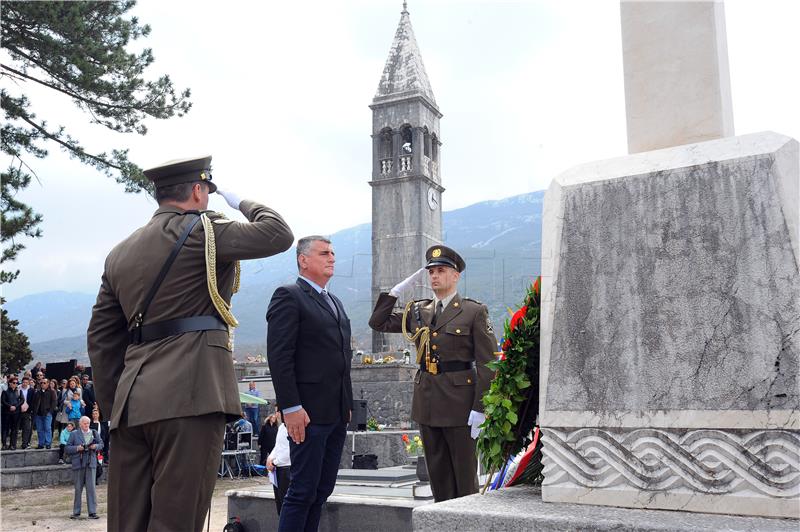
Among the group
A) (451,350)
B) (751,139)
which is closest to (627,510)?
(751,139)

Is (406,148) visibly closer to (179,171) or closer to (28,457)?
(28,457)

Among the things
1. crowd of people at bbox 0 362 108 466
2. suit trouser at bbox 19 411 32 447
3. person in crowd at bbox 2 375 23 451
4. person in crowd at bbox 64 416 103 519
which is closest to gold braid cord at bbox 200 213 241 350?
person in crowd at bbox 64 416 103 519

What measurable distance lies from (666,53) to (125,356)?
249cm

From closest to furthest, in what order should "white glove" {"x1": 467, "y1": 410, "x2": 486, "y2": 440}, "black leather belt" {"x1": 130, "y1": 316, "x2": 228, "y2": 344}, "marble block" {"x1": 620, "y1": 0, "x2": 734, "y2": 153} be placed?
"marble block" {"x1": 620, "y1": 0, "x2": 734, "y2": 153} < "black leather belt" {"x1": 130, "y1": 316, "x2": 228, "y2": 344} < "white glove" {"x1": 467, "y1": 410, "x2": 486, "y2": 440}

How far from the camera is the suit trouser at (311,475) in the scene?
3844 millimetres

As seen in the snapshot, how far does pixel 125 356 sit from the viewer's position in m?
3.03

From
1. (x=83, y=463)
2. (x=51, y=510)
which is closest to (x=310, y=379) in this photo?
(x=83, y=463)

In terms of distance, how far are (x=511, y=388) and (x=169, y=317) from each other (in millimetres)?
1394

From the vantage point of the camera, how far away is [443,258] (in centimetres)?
497

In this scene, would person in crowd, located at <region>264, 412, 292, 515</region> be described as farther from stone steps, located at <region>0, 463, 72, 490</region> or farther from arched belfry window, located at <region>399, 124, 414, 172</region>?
arched belfry window, located at <region>399, 124, 414, 172</region>

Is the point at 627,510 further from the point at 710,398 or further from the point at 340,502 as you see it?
the point at 340,502

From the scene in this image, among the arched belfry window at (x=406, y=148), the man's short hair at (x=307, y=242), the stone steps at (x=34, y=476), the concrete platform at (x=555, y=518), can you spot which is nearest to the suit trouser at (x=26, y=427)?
the stone steps at (x=34, y=476)

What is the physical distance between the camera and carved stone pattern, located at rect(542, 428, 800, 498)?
7.02ft

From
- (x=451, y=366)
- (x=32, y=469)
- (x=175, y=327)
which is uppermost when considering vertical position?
(x=175, y=327)
